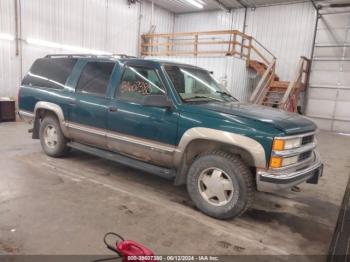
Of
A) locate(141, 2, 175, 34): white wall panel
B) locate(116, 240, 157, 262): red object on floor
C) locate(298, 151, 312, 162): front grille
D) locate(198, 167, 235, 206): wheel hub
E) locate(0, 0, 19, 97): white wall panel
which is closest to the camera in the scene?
locate(116, 240, 157, 262): red object on floor

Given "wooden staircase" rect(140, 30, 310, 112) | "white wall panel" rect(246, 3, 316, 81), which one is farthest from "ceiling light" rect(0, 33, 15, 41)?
"white wall panel" rect(246, 3, 316, 81)

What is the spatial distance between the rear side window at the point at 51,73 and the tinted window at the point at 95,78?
0.39 metres

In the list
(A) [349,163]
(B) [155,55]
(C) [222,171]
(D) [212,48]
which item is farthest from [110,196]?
(D) [212,48]

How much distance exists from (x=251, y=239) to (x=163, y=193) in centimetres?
141

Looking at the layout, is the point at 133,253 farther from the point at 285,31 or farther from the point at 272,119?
the point at 285,31

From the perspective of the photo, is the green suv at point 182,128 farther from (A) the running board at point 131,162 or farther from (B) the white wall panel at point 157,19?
(B) the white wall panel at point 157,19

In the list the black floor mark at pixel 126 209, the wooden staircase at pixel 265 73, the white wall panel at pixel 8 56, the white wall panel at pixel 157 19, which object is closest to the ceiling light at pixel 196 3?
the white wall panel at pixel 157 19

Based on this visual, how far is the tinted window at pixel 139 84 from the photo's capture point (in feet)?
11.8

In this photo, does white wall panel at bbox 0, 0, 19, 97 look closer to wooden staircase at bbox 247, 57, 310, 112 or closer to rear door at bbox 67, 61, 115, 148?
rear door at bbox 67, 61, 115, 148

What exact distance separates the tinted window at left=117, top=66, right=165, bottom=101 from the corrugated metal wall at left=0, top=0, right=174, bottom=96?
7.43 m

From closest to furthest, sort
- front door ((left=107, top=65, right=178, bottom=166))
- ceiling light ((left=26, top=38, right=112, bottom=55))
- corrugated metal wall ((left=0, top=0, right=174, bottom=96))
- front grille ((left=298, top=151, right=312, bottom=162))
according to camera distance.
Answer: front grille ((left=298, top=151, right=312, bottom=162)) < front door ((left=107, top=65, right=178, bottom=166)) < corrugated metal wall ((left=0, top=0, right=174, bottom=96)) < ceiling light ((left=26, top=38, right=112, bottom=55))

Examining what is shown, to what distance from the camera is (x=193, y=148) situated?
11.1ft

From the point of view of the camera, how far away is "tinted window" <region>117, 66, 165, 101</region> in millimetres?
3599

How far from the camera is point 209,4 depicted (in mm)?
14672
